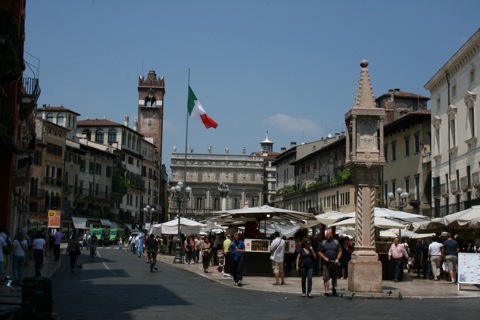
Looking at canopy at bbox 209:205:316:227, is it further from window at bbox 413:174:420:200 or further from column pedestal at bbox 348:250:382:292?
window at bbox 413:174:420:200

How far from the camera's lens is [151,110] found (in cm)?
12031

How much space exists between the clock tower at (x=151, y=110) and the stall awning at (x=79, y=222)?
38932 millimetres

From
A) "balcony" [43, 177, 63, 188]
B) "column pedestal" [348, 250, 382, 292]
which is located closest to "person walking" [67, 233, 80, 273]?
"column pedestal" [348, 250, 382, 292]

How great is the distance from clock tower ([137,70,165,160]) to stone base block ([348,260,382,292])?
10220 centimetres

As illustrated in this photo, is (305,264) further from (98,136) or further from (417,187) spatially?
(98,136)

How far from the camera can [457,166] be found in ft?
133

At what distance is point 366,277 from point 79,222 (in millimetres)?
66282

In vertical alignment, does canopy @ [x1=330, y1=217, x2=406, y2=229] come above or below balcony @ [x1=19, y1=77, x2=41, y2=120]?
below

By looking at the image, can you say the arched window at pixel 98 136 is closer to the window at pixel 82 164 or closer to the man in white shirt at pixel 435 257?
the window at pixel 82 164

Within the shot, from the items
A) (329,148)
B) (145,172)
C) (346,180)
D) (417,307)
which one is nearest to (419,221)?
(417,307)

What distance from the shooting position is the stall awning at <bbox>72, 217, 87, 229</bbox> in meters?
79.2

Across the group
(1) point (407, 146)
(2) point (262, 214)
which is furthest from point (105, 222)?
(2) point (262, 214)

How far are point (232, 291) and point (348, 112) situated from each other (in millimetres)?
6206

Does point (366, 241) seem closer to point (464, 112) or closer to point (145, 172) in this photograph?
point (464, 112)
